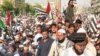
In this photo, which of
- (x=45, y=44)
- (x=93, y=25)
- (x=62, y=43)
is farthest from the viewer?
(x=93, y=25)

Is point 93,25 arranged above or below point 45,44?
above

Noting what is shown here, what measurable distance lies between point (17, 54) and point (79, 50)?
18.8 feet

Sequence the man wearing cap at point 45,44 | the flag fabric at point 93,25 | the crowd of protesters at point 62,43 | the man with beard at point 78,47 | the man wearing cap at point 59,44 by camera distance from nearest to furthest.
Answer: the man with beard at point 78,47 < the crowd of protesters at point 62,43 < the man wearing cap at point 59,44 < the man wearing cap at point 45,44 < the flag fabric at point 93,25

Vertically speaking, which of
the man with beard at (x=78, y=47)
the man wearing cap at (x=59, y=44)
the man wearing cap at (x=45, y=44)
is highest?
the man with beard at (x=78, y=47)

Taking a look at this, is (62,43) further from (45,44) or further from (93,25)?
(93,25)

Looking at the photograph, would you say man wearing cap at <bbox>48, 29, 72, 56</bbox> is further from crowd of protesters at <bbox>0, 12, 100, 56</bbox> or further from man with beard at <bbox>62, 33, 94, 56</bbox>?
man with beard at <bbox>62, 33, 94, 56</bbox>

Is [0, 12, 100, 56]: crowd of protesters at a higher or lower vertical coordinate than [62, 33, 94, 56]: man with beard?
lower

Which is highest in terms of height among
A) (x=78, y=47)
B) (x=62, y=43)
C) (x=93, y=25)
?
(x=78, y=47)

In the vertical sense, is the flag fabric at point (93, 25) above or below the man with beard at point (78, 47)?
below

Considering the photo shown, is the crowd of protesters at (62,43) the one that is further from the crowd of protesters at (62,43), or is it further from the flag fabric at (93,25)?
the flag fabric at (93,25)

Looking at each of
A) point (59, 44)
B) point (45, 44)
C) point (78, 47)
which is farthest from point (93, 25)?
point (78, 47)

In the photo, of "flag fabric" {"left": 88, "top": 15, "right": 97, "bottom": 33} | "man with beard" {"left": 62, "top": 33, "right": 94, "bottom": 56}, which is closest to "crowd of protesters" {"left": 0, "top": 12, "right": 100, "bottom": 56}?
"man with beard" {"left": 62, "top": 33, "right": 94, "bottom": 56}

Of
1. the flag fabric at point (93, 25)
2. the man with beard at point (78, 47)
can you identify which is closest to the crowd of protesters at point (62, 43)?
the man with beard at point (78, 47)

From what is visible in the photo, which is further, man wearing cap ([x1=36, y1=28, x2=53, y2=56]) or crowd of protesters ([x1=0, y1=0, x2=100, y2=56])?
man wearing cap ([x1=36, y1=28, x2=53, y2=56])
